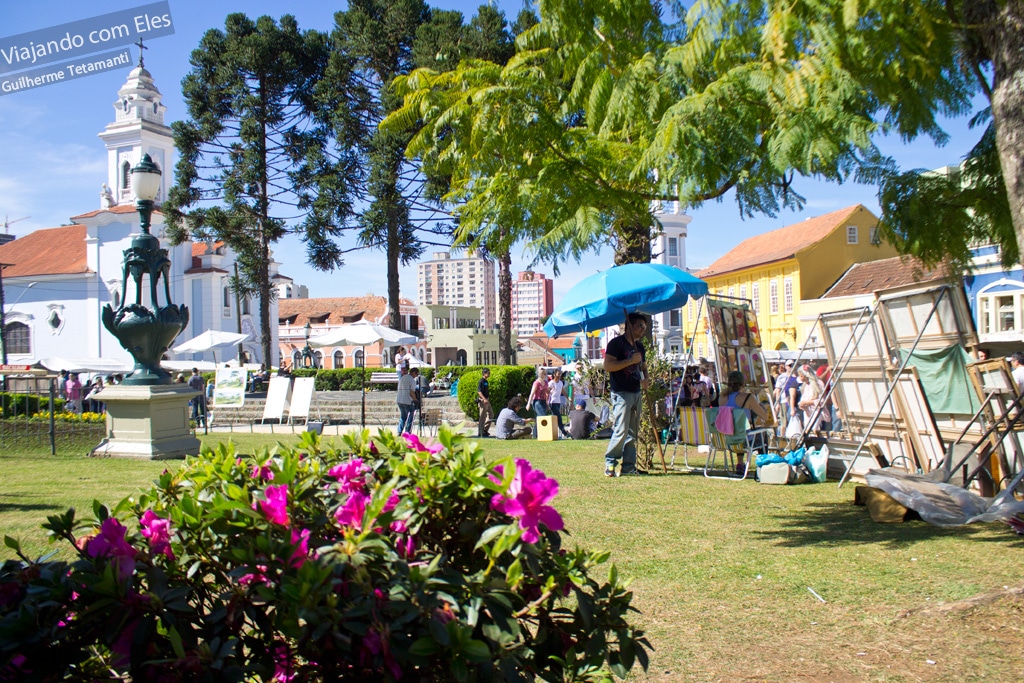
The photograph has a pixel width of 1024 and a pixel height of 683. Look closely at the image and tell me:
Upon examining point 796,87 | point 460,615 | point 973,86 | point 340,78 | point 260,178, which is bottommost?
point 460,615

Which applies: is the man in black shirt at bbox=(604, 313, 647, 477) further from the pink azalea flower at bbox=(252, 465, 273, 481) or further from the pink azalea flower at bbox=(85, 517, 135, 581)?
the pink azalea flower at bbox=(85, 517, 135, 581)

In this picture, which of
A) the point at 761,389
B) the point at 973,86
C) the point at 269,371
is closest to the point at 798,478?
the point at 761,389

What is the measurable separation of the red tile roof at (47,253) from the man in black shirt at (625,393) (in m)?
56.6

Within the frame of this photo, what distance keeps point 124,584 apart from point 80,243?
66133 mm

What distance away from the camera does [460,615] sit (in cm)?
175

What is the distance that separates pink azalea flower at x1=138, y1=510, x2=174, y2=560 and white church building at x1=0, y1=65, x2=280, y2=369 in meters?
53.4

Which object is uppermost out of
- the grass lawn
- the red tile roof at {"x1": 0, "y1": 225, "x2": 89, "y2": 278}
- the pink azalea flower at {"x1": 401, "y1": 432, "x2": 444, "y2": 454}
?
the red tile roof at {"x1": 0, "y1": 225, "x2": 89, "y2": 278}

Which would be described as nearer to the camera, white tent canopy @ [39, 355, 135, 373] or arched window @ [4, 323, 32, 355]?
white tent canopy @ [39, 355, 135, 373]

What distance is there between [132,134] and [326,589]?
60.5 meters

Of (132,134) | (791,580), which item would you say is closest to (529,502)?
(791,580)

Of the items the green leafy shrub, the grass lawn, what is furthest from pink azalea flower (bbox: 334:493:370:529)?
the grass lawn

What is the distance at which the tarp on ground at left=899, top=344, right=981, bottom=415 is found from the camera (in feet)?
23.3

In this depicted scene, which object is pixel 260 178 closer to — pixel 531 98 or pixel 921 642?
pixel 531 98

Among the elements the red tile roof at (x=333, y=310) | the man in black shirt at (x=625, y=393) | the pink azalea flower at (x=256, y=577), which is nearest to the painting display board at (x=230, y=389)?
the man in black shirt at (x=625, y=393)
